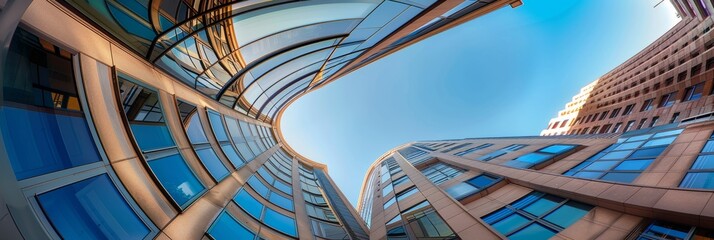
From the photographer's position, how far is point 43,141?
4.44 m

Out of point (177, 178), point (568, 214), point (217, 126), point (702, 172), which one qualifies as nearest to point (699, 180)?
point (702, 172)

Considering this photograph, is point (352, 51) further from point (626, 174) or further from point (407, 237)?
point (626, 174)

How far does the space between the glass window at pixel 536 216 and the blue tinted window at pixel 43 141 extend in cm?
1192

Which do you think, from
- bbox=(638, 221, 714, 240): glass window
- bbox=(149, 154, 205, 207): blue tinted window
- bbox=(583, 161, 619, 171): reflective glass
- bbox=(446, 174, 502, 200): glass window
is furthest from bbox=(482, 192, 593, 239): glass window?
bbox=(149, 154, 205, 207): blue tinted window

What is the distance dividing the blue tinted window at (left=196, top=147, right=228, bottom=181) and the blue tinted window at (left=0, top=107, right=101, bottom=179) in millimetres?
4539

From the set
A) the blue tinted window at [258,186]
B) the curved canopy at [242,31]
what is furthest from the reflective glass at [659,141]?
the blue tinted window at [258,186]

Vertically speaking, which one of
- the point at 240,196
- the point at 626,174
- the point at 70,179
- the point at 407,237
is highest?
the point at 70,179

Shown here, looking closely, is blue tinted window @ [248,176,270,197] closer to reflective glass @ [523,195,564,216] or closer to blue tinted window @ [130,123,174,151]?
blue tinted window @ [130,123,174,151]

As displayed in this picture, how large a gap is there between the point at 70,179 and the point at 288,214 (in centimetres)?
1025

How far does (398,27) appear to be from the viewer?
11.6 metres

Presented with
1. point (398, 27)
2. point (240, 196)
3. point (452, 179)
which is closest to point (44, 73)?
point (240, 196)

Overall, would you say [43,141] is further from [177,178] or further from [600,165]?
[600,165]

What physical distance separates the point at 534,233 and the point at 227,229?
1035 centimetres

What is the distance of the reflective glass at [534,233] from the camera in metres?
8.72
